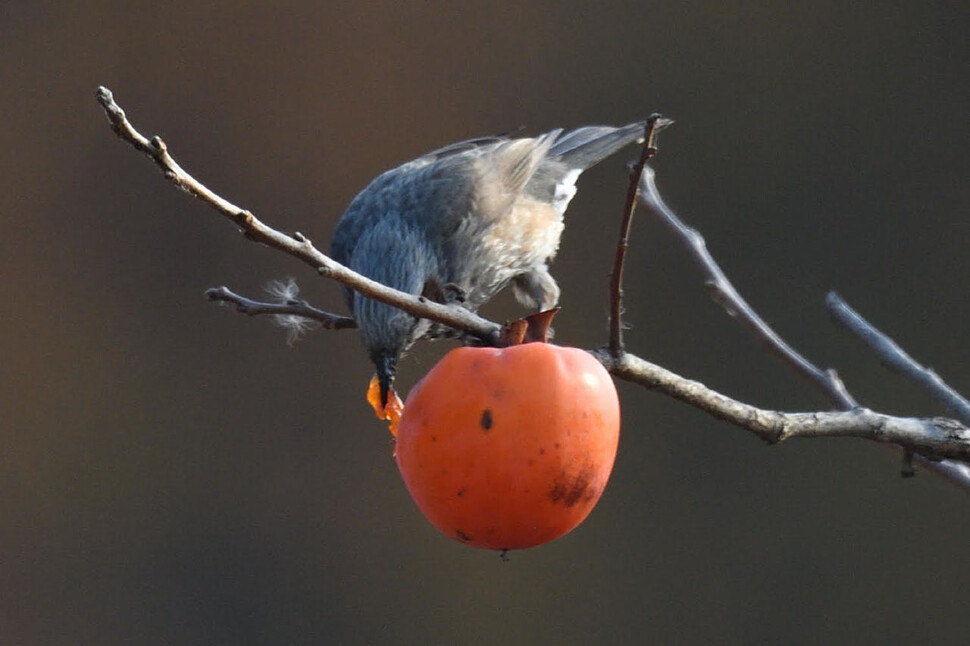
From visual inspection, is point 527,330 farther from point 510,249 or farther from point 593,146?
point 593,146

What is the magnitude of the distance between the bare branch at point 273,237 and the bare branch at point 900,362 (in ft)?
2.16

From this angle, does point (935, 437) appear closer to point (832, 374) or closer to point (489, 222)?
point (832, 374)

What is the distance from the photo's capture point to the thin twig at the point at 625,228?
3.37 feet

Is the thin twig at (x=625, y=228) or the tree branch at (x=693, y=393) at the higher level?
the thin twig at (x=625, y=228)

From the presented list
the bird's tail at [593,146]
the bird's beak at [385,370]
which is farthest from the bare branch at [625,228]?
the bird's tail at [593,146]

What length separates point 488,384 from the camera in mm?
1079

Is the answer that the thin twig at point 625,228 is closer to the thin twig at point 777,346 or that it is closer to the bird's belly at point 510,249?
the thin twig at point 777,346

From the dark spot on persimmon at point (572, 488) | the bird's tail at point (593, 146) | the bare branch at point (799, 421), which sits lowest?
the dark spot on persimmon at point (572, 488)

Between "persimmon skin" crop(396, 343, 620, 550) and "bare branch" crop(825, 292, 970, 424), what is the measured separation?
57 centimetres

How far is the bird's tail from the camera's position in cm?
315

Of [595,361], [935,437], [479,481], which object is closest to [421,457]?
[479,481]

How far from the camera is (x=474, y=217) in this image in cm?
271

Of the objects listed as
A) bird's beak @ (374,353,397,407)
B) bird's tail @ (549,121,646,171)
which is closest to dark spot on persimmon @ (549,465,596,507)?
bird's beak @ (374,353,397,407)

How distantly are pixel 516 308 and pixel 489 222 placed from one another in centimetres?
70
